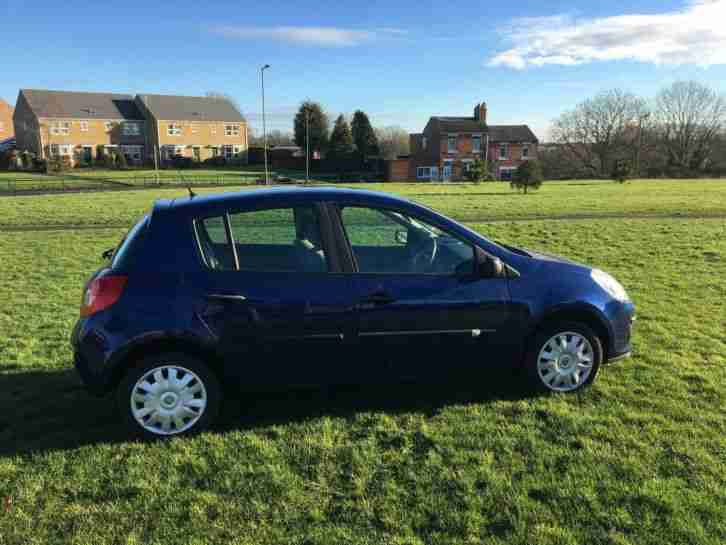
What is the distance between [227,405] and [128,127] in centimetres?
8001

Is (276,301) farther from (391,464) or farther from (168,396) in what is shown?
(391,464)

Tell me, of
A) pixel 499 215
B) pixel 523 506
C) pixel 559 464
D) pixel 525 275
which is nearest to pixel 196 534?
pixel 523 506

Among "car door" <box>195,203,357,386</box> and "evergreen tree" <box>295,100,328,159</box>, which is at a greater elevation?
"evergreen tree" <box>295,100,328,159</box>

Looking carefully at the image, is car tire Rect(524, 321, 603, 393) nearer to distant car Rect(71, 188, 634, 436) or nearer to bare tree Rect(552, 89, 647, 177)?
distant car Rect(71, 188, 634, 436)

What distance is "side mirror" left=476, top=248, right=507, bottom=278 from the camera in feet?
13.9

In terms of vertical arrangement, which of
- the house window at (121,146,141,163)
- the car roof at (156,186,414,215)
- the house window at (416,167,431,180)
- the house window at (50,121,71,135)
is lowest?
the car roof at (156,186,414,215)

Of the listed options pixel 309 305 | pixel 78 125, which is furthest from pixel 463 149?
pixel 309 305

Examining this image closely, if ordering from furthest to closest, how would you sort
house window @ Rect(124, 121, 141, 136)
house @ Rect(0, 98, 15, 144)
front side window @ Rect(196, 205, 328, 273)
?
1. house @ Rect(0, 98, 15, 144)
2. house window @ Rect(124, 121, 141, 136)
3. front side window @ Rect(196, 205, 328, 273)

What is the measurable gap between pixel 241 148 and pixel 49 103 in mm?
24446

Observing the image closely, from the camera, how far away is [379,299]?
13.4 feet

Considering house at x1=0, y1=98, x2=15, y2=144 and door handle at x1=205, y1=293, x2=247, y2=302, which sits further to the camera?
house at x1=0, y1=98, x2=15, y2=144

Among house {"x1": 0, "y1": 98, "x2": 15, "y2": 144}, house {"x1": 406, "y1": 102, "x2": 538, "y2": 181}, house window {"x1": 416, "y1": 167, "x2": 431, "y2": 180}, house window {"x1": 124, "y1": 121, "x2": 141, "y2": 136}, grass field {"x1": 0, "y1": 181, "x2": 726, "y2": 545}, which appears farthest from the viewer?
house {"x1": 0, "y1": 98, "x2": 15, "y2": 144}

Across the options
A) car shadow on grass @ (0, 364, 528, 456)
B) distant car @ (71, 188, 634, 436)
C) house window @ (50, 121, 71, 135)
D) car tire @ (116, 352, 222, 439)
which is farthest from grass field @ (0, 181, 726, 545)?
house window @ (50, 121, 71, 135)

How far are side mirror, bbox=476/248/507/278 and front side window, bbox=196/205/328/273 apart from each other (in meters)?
1.15
